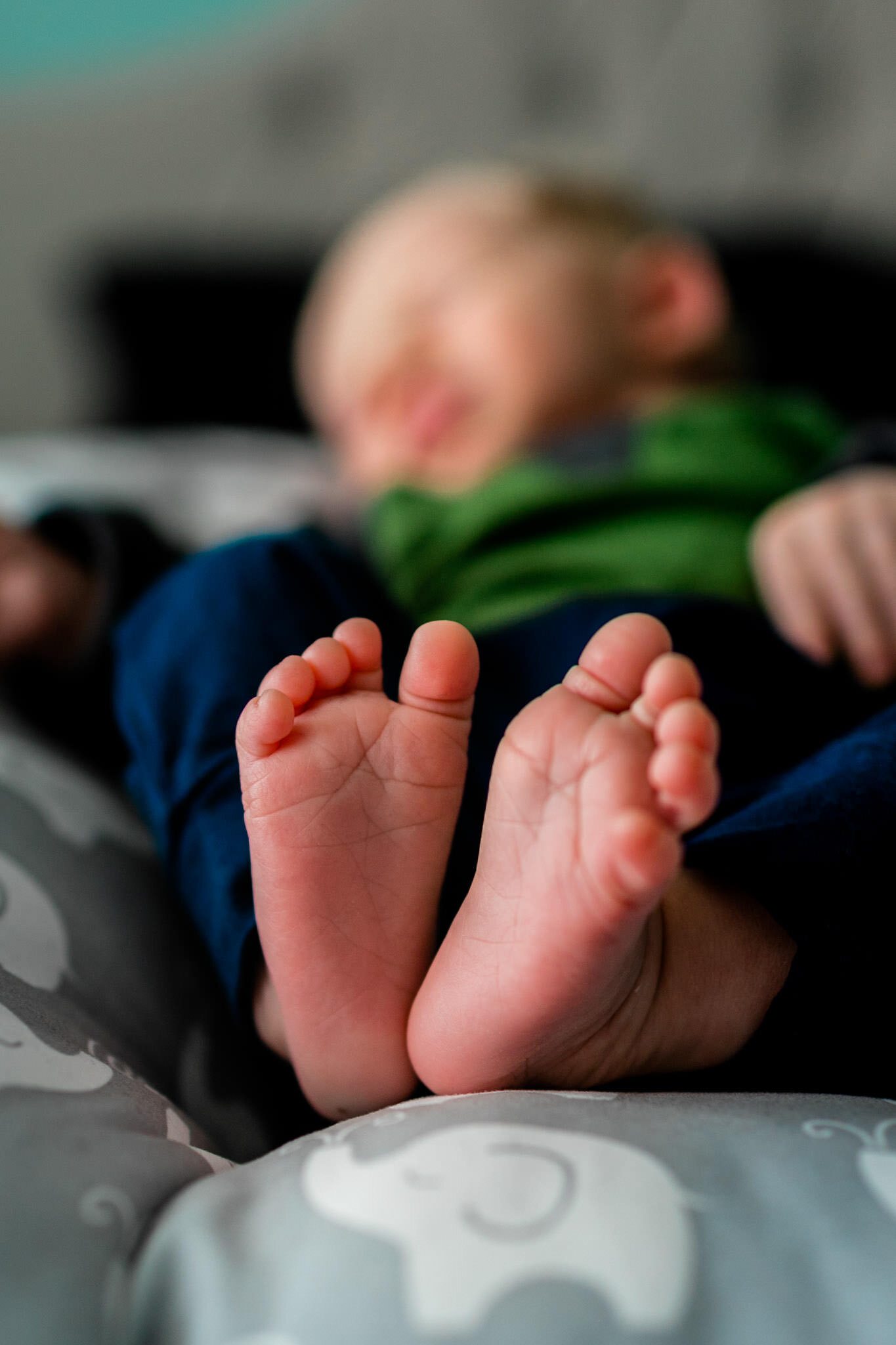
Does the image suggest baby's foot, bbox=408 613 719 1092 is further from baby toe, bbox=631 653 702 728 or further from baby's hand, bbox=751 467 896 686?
baby's hand, bbox=751 467 896 686

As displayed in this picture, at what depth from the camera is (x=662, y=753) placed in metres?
0.34

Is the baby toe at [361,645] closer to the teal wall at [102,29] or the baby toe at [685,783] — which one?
the baby toe at [685,783]

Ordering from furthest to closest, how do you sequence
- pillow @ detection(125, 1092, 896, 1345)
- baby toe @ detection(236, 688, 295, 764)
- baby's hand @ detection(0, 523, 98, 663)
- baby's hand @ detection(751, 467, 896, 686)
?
baby's hand @ detection(0, 523, 98, 663) < baby's hand @ detection(751, 467, 896, 686) < baby toe @ detection(236, 688, 295, 764) < pillow @ detection(125, 1092, 896, 1345)

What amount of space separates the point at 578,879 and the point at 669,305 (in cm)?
90

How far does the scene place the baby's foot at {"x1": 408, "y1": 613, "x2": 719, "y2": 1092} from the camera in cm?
34

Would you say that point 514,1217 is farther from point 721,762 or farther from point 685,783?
point 721,762

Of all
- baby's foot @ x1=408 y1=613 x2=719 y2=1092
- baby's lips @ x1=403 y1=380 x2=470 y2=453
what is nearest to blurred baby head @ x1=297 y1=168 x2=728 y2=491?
baby's lips @ x1=403 y1=380 x2=470 y2=453

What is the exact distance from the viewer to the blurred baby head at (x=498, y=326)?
961mm

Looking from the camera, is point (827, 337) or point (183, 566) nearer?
point (183, 566)

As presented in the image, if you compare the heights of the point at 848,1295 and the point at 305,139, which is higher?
the point at 305,139

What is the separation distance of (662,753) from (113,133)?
5.60ft

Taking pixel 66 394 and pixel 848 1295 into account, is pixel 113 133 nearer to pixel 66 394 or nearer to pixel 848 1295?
pixel 66 394

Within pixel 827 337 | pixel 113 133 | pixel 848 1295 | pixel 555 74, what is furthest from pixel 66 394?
pixel 848 1295

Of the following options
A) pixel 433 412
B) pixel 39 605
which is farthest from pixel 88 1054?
pixel 433 412
